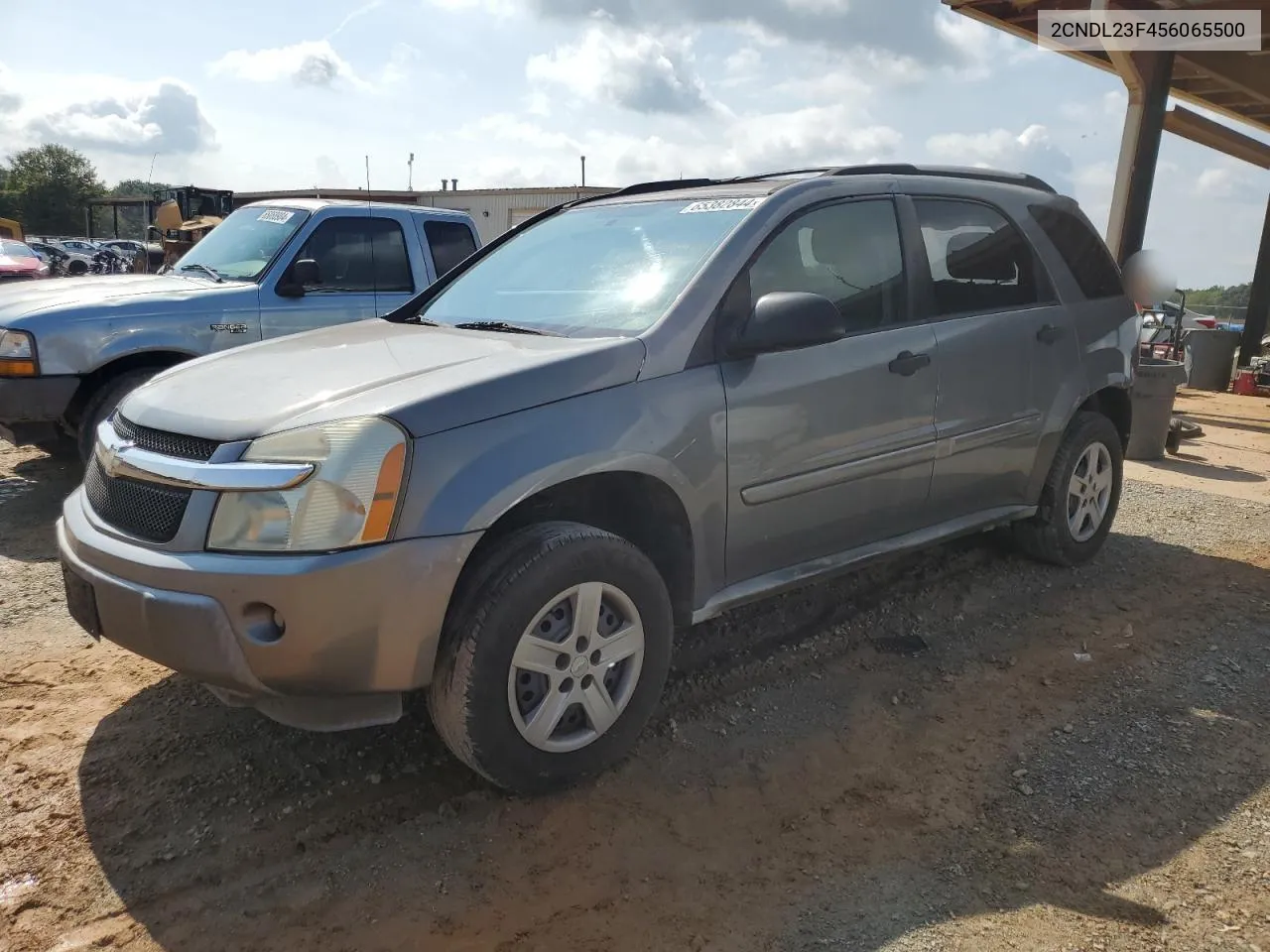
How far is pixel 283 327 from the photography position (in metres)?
6.14

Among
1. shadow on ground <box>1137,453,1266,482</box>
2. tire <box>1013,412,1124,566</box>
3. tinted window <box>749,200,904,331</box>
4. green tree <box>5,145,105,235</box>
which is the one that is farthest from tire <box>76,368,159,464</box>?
green tree <box>5,145,105,235</box>

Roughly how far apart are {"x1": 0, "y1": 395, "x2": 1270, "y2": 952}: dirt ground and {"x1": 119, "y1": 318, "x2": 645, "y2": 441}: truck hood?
111 centimetres

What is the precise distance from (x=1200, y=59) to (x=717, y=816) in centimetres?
1143

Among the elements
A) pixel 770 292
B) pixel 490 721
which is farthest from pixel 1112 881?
pixel 770 292

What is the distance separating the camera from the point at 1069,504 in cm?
472

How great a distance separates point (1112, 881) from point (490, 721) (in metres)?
1.70

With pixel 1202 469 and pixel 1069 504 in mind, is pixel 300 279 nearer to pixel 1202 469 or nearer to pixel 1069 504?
pixel 1069 504

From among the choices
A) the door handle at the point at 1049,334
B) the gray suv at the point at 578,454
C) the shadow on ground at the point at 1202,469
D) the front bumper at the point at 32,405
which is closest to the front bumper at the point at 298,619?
the gray suv at the point at 578,454

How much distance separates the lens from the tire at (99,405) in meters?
5.41

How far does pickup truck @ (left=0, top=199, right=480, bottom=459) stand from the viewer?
5.31m

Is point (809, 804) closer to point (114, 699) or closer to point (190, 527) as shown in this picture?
point (190, 527)

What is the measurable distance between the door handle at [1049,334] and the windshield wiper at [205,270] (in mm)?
4970

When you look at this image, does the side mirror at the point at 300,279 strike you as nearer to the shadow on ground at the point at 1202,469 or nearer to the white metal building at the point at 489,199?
the shadow on ground at the point at 1202,469

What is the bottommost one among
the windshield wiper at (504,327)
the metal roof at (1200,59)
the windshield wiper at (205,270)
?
the windshield wiper at (504,327)
